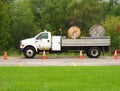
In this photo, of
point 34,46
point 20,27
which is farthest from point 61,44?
point 20,27

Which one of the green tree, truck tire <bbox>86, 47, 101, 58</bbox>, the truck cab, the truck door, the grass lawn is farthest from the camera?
the green tree

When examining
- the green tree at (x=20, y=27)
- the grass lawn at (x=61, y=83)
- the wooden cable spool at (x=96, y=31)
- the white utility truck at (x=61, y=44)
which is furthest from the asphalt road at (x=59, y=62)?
the green tree at (x=20, y=27)

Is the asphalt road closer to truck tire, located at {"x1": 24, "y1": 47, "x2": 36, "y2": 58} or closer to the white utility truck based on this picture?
truck tire, located at {"x1": 24, "y1": 47, "x2": 36, "y2": 58}

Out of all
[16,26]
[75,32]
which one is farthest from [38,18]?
[75,32]

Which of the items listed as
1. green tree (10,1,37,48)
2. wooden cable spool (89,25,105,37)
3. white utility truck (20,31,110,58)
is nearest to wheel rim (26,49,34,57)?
white utility truck (20,31,110,58)

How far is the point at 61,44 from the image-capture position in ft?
110

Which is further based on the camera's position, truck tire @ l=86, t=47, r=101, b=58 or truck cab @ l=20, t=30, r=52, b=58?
truck tire @ l=86, t=47, r=101, b=58

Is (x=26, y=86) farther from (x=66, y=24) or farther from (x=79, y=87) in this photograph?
(x=66, y=24)

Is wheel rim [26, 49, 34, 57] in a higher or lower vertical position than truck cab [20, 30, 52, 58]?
lower

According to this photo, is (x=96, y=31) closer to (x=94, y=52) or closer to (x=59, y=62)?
(x=94, y=52)

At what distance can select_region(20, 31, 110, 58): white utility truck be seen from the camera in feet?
110

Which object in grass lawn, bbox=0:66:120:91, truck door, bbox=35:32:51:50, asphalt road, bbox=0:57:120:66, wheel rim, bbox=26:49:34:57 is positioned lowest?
asphalt road, bbox=0:57:120:66

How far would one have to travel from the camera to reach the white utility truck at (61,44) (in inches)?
1320

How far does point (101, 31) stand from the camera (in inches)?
1447
